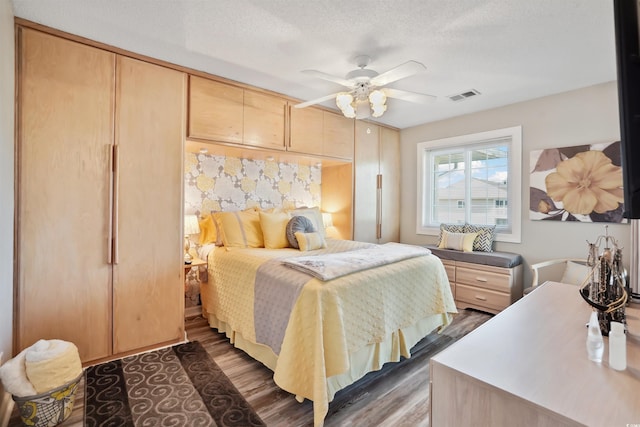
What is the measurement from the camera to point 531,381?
835 mm

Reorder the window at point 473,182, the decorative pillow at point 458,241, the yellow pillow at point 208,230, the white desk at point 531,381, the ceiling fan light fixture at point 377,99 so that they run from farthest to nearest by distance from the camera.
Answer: the decorative pillow at point 458,241
the window at point 473,182
the yellow pillow at point 208,230
the ceiling fan light fixture at point 377,99
the white desk at point 531,381

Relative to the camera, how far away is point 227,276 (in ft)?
8.57

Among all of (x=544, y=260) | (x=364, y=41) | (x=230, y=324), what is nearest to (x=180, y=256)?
(x=230, y=324)

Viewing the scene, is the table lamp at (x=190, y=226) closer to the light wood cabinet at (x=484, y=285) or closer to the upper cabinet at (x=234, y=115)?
the upper cabinet at (x=234, y=115)

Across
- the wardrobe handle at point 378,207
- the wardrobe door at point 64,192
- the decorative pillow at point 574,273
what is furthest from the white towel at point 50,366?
the decorative pillow at point 574,273

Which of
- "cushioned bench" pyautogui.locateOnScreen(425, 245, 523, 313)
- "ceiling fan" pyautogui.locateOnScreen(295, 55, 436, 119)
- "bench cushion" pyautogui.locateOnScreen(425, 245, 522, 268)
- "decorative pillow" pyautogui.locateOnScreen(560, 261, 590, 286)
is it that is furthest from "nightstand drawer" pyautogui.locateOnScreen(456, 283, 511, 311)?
"ceiling fan" pyautogui.locateOnScreen(295, 55, 436, 119)

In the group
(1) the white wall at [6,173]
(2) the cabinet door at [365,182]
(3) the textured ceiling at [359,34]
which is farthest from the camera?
(2) the cabinet door at [365,182]

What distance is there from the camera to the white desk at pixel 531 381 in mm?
740

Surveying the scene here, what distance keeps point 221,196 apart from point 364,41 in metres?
2.19

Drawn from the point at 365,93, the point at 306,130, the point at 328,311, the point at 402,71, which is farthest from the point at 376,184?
the point at 328,311

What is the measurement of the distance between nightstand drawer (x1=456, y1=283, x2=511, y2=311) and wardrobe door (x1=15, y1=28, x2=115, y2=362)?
362cm

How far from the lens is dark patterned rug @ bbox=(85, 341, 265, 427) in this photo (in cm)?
170

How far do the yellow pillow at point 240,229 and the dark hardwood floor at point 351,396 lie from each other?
3.09 ft

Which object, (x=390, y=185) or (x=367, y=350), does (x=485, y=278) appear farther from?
(x=367, y=350)
